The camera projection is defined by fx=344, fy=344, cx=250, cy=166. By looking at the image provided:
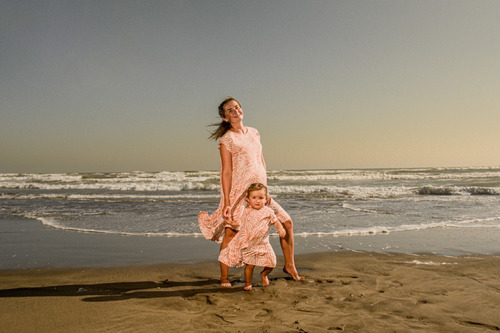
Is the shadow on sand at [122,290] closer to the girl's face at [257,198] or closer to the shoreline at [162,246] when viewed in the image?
the girl's face at [257,198]

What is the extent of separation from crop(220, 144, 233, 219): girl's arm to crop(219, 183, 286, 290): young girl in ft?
0.66

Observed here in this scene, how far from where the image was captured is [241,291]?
139 inches

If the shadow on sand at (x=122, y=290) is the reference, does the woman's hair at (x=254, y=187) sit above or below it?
above

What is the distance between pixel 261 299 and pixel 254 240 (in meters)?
0.59

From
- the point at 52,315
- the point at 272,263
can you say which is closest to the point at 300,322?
the point at 272,263

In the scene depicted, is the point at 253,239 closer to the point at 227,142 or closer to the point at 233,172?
the point at 233,172

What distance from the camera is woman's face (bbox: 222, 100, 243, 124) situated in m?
3.85

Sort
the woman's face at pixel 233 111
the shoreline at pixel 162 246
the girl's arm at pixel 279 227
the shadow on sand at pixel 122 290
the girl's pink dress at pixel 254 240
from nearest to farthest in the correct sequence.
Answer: the shadow on sand at pixel 122 290 → the girl's pink dress at pixel 254 240 → the girl's arm at pixel 279 227 → the woman's face at pixel 233 111 → the shoreline at pixel 162 246

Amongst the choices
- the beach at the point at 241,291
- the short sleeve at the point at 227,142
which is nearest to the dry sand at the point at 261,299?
the beach at the point at 241,291

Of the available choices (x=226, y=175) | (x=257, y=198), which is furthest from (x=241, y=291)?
(x=226, y=175)

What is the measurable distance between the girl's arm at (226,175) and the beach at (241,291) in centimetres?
84

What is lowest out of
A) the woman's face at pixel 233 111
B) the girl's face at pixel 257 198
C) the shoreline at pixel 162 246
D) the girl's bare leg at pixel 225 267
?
the shoreline at pixel 162 246

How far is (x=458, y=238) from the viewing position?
6.38 meters

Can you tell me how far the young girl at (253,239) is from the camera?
11.7 feet
